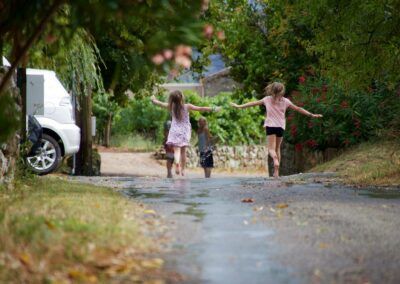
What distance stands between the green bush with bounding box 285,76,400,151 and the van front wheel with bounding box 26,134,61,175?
5.97 metres

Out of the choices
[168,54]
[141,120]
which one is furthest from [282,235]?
[141,120]

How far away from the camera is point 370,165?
52.4ft

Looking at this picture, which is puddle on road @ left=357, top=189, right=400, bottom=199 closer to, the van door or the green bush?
the van door

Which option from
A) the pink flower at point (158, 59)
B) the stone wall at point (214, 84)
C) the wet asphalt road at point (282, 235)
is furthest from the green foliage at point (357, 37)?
the stone wall at point (214, 84)

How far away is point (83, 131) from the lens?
24.5 metres

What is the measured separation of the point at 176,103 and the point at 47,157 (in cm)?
238

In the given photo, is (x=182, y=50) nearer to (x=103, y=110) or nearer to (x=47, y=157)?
(x=47, y=157)

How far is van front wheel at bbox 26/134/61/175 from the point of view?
16.1m

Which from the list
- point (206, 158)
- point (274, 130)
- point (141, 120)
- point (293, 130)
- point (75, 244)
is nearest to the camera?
point (75, 244)

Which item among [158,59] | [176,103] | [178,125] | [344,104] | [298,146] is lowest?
[158,59]

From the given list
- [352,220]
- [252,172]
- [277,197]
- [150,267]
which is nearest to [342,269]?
[150,267]

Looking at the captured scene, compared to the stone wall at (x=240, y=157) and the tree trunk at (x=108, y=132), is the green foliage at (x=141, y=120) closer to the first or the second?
the tree trunk at (x=108, y=132)

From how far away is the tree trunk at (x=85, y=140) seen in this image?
24297 mm

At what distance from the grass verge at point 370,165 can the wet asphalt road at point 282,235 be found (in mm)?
2122
